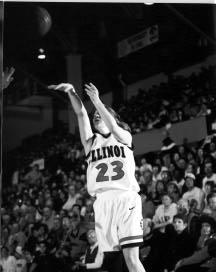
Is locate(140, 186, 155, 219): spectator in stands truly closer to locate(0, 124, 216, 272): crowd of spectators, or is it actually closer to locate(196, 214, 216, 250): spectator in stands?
locate(0, 124, 216, 272): crowd of spectators

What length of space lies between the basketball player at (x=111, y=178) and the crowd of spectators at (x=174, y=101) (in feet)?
0.41

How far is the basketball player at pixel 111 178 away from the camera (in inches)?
132

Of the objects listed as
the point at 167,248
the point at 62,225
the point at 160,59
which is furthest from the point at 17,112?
the point at 167,248

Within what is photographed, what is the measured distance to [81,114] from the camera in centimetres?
352

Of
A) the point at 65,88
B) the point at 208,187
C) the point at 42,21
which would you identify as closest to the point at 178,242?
the point at 208,187

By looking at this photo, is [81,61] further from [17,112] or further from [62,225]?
[62,225]

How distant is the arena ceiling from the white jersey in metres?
0.45

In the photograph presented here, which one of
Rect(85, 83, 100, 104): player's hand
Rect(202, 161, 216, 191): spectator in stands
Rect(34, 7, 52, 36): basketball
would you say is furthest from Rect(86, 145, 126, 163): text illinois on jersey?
Rect(34, 7, 52, 36): basketball

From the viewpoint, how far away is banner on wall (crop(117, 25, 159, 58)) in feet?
11.8

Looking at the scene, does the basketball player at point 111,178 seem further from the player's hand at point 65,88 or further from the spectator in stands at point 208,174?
the spectator in stands at point 208,174

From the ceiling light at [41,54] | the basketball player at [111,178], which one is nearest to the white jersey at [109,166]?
the basketball player at [111,178]

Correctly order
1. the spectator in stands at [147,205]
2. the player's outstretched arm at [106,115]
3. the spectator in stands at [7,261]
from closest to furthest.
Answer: the spectator in stands at [7,261]
the spectator in stands at [147,205]
the player's outstretched arm at [106,115]

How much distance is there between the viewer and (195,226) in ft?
11.1

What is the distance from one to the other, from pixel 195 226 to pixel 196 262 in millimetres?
239
